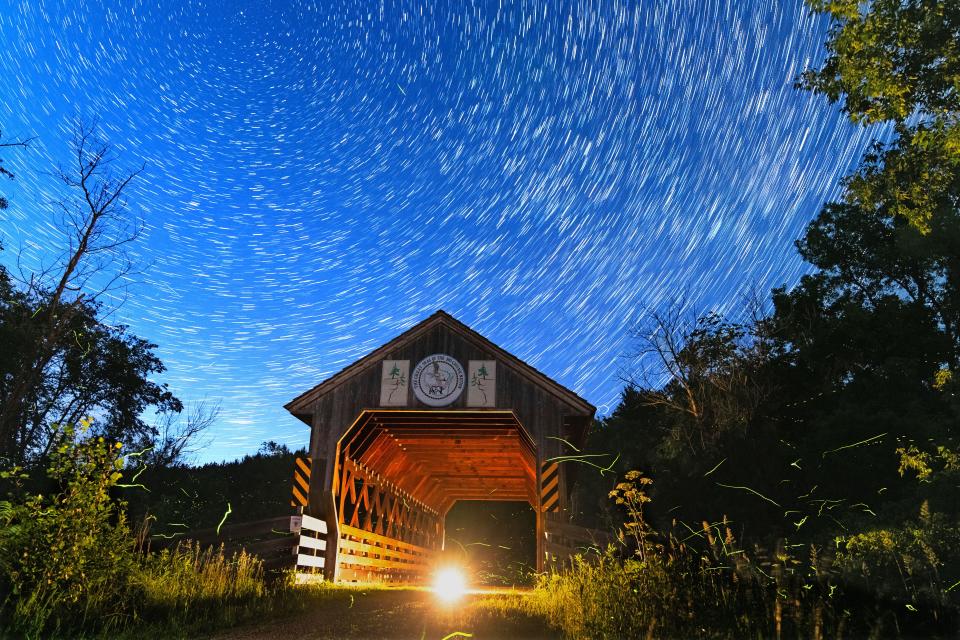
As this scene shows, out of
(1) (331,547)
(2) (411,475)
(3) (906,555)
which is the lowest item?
(3) (906,555)

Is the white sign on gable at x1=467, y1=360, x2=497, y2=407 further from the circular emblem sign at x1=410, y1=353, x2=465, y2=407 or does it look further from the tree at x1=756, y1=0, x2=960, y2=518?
the tree at x1=756, y1=0, x2=960, y2=518

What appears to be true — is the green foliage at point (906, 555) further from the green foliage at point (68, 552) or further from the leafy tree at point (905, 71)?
the green foliage at point (68, 552)

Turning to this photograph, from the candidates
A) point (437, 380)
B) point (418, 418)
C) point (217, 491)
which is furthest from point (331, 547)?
point (217, 491)

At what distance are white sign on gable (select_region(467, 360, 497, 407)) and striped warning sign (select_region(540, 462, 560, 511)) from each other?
2.04 m

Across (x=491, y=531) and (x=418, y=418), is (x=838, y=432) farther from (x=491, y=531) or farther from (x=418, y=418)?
(x=491, y=531)

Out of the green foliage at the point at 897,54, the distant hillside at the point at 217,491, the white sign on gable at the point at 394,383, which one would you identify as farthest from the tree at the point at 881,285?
the distant hillside at the point at 217,491

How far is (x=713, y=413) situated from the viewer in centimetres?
2695

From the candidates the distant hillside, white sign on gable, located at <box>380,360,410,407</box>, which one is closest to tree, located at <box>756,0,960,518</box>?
white sign on gable, located at <box>380,360,410,407</box>

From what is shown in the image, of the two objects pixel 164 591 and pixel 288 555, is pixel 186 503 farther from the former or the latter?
pixel 164 591

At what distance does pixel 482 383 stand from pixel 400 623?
29.1 feet

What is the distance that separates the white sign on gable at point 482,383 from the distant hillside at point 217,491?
18.9 m

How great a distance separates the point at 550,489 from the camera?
14.8 m

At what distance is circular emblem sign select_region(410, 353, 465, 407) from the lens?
15.9m

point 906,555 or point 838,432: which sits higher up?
point 838,432
